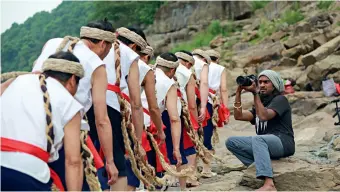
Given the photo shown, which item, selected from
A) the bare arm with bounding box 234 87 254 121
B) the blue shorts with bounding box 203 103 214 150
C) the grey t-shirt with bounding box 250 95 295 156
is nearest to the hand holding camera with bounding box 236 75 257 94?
the bare arm with bounding box 234 87 254 121

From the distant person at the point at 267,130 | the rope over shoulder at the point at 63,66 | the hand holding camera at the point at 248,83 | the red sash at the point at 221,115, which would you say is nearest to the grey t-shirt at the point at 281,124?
the distant person at the point at 267,130

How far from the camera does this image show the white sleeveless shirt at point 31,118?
2926mm

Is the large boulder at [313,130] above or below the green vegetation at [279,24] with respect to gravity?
below

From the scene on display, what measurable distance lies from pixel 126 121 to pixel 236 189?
1751 millimetres

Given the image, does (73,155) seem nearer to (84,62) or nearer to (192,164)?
(84,62)

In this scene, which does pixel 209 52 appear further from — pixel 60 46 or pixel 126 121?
pixel 60 46

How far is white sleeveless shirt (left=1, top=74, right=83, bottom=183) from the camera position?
2926 mm

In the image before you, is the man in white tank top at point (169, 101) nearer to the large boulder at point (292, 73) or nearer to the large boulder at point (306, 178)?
the large boulder at point (306, 178)

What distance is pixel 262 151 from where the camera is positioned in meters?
5.23

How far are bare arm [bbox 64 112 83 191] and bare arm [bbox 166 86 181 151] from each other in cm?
257

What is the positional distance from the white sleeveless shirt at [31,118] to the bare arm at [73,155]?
0.03 m

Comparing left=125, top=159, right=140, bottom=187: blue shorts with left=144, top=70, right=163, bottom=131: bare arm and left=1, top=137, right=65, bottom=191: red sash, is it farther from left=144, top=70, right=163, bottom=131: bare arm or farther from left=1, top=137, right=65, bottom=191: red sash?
left=1, top=137, right=65, bottom=191: red sash

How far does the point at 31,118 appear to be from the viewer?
2.93 m

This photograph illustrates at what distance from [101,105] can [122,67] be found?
0.69 m
